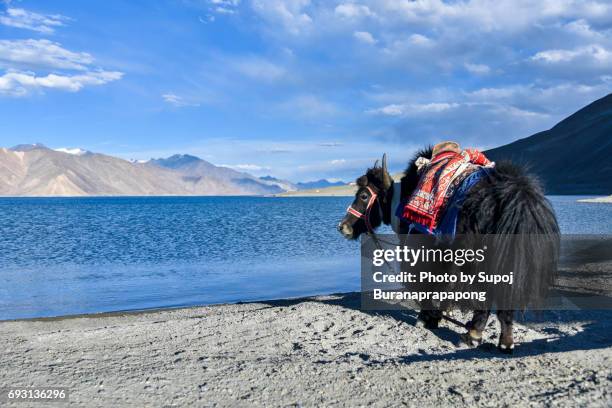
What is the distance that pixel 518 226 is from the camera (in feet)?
15.4

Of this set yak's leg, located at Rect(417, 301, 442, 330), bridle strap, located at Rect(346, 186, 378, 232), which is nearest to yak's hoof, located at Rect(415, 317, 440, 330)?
yak's leg, located at Rect(417, 301, 442, 330)

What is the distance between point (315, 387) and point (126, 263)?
14.8 m

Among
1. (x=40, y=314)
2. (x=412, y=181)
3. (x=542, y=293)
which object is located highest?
(x=412, y=181)

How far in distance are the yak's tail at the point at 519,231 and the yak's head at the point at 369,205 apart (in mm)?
1444

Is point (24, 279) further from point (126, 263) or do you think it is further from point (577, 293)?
point (577, 293)

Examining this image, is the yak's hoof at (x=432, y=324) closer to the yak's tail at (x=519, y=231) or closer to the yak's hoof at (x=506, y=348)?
the yak's hoof at (x=506, y=348)

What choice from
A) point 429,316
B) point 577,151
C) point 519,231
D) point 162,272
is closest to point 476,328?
point 429,316

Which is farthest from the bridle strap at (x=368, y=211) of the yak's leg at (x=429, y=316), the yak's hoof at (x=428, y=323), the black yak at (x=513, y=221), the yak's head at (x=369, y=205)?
the black yak at (x=513, y=221)

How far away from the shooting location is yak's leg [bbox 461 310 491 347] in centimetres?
534

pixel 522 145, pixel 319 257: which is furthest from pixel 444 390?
pixel 522 145

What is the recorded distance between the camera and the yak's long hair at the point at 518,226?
4.68 metres

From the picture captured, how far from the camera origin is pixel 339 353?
17.5 ft

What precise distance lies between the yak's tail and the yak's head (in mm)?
1444

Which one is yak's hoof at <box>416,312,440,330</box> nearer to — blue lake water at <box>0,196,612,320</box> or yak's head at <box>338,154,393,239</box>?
yak's head at <box>338,154,393,239</box>
